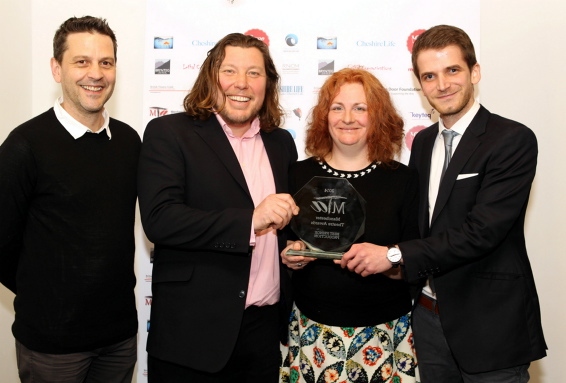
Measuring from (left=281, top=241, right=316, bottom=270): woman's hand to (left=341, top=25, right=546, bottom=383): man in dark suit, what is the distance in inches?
7.5

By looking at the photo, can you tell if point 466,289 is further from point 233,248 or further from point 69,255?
point 69,255

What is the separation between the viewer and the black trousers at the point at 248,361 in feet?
7.53

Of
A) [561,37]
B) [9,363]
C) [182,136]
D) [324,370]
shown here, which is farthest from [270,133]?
[9,363]

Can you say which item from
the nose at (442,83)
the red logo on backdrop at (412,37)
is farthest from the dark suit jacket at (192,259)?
the red logo on backdrop at (412,37)

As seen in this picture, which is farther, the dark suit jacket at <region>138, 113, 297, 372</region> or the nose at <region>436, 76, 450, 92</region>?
the nose at <region>436, 76, 450, 92</region>

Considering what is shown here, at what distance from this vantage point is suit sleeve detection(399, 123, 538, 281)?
2279 mm

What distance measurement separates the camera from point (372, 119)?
2527 mm

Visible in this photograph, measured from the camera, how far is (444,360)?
2.54 meters

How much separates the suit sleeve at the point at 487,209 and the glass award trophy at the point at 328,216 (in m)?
0.25

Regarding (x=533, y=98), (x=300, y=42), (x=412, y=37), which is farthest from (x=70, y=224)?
(x=533, y=98)

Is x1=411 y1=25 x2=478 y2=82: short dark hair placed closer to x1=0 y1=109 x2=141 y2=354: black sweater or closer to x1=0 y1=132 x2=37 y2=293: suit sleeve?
x1=0 y1=109 x2=141 y2=354: black sweater

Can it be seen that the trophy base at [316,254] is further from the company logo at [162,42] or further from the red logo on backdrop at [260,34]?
the company logo at [162,42]

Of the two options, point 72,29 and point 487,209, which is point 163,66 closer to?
point 72,29

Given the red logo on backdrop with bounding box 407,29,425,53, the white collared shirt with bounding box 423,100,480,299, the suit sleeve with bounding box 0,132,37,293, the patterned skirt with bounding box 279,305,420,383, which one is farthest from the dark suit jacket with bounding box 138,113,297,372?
the red logo on backdrop with bounding box 407,29,425,53
